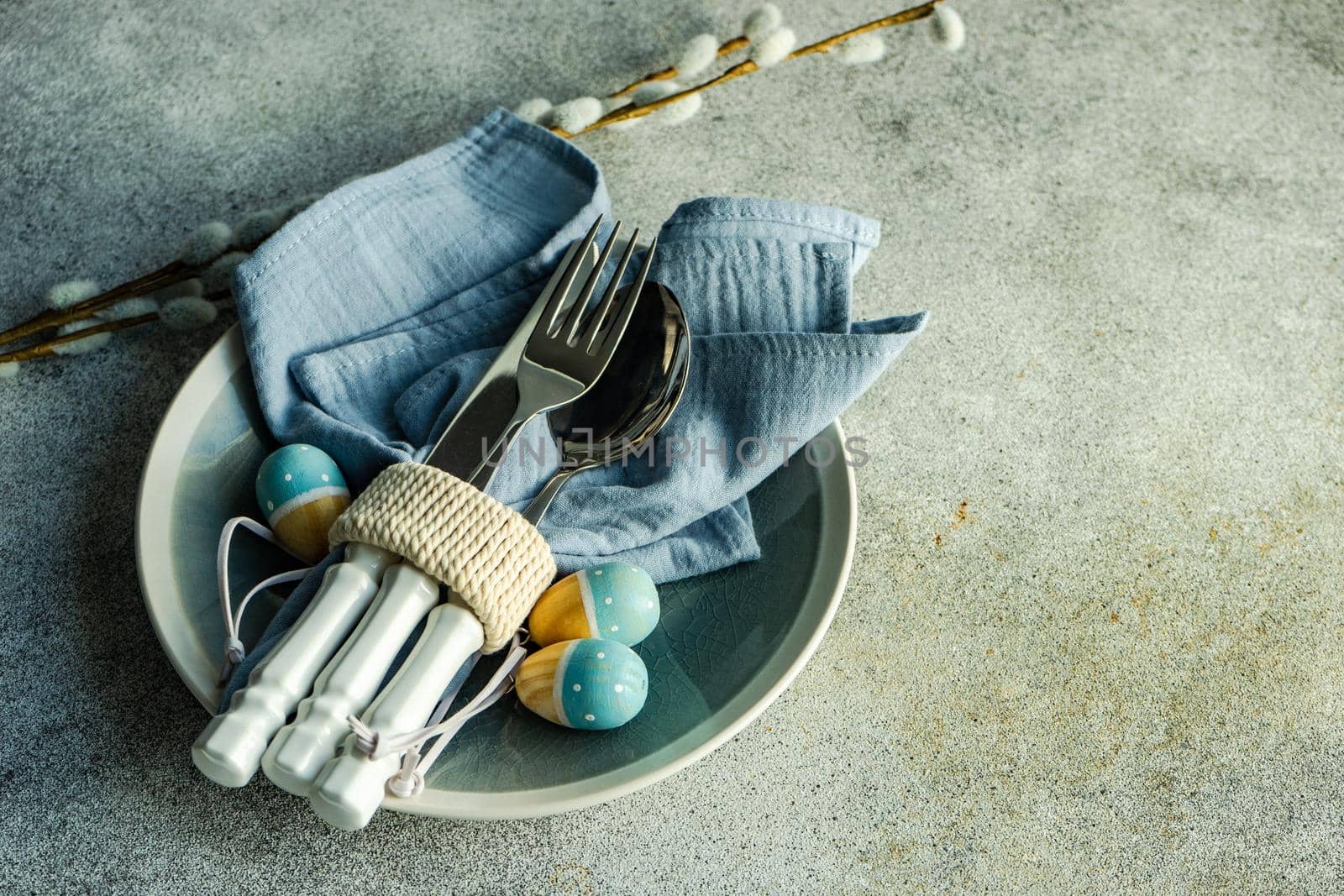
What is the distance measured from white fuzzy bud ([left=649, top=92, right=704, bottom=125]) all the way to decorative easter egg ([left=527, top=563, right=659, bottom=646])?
0.40m

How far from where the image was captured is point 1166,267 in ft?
2.56

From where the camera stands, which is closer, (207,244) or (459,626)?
(459,626)

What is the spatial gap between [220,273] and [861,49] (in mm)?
482

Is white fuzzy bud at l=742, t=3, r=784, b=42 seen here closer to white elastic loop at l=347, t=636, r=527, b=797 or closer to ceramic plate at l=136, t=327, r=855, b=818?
ceramic plate at l=136, t=327, r=855, b=818

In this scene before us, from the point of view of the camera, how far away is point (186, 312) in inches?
26.1

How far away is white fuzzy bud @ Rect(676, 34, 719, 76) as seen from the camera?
796 millimetres

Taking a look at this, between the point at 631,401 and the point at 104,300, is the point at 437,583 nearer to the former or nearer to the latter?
the point at 631,401

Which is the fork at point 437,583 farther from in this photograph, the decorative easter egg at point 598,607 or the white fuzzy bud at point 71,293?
the white fuzzy bud at point 71,293

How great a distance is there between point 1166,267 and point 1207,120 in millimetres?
169

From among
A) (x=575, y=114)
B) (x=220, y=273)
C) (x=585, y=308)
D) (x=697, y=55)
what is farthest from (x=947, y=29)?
(x=220, y=273)

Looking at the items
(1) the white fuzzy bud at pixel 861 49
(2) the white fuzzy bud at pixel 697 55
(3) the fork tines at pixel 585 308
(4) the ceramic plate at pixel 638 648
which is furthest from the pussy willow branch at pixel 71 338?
(1) the white fuzzy bud at pixel 861 49

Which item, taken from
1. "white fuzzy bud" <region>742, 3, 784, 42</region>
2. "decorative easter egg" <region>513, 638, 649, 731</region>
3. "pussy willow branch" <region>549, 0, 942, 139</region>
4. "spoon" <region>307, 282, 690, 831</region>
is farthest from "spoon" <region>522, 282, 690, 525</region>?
"white fuzzy bud" <region>742, 3, 784, 42</region>

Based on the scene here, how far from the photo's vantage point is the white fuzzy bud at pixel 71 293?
66cm

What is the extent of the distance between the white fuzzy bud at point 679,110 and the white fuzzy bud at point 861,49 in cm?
13
